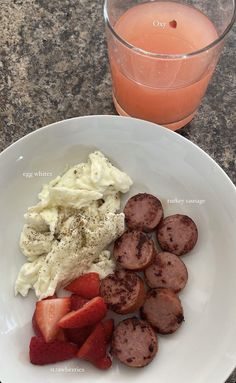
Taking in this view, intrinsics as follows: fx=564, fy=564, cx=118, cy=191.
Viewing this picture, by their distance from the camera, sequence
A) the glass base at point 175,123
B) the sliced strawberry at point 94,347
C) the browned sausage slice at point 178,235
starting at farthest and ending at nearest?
the glass base at point 175,123, the browned sausage slice at point 178,235, the sliced strawberry at point 94,347

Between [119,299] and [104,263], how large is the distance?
94mm

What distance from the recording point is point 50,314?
115 centimetres

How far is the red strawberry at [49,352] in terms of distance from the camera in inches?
44.6

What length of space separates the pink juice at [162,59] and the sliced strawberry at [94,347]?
51 cm

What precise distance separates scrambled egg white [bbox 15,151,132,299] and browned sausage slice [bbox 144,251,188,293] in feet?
0.30

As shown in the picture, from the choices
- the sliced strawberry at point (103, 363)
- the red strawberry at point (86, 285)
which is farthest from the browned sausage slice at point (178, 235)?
the sliced strawberry at point (103, 363)

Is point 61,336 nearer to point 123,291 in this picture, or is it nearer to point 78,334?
point 78,334

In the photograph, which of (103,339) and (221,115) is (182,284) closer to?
(103,339)

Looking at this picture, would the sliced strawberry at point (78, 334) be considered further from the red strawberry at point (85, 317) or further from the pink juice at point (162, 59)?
the pink juice at point (162, 59)

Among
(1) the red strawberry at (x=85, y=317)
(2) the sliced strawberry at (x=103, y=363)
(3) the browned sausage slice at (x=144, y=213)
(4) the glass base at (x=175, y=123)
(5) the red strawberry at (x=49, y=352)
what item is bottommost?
(2) the sliced strawberry at (x=103, y=363)

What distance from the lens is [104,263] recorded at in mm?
1228

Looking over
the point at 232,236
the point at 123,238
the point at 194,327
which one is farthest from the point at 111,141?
the point at 194,327

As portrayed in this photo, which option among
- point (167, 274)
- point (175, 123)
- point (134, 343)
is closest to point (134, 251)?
point (167, 274)

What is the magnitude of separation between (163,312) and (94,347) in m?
0.16
